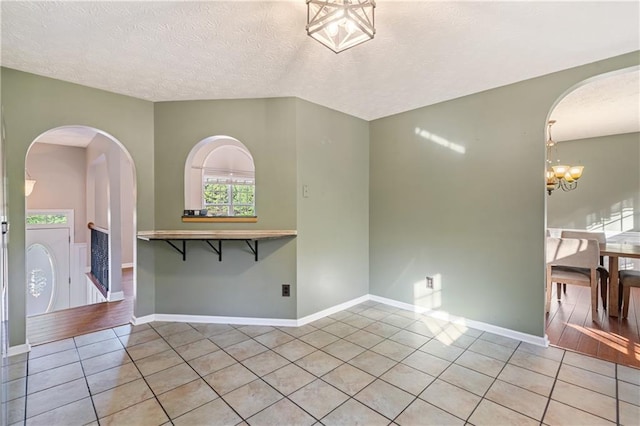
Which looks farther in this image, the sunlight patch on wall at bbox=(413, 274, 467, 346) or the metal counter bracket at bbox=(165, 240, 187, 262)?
the metal counter bracket at bbox=(165, 240, 187, 262)

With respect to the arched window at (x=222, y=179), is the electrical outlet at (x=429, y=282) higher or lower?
lower

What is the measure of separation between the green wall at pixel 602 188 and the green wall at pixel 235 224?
5102 mm

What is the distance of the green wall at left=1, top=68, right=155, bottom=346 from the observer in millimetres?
2438

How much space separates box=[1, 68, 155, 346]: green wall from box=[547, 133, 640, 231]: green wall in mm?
6444

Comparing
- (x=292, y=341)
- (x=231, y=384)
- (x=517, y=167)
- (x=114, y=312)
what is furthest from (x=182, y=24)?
(x=114, y=312)

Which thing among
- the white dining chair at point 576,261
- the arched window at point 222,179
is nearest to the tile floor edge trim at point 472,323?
the white dining chair at point 576,261

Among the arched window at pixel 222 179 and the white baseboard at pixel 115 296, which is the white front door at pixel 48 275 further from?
the arched window at pixel 222 179

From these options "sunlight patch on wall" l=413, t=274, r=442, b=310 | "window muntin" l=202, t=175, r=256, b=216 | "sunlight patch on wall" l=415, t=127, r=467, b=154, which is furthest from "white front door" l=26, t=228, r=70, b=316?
"sunlight patch on wall" l=415, t=127, r=467, b=154

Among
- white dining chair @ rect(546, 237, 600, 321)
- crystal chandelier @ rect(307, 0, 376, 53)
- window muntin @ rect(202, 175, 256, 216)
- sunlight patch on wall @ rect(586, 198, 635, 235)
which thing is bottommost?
white dining chair @ rect(546, 237, 600, 321)

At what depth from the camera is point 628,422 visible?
170 cm

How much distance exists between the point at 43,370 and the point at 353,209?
124 inches

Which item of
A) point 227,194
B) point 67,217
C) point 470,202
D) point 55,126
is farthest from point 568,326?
point 67,217

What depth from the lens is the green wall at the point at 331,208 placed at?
3166 millimetres

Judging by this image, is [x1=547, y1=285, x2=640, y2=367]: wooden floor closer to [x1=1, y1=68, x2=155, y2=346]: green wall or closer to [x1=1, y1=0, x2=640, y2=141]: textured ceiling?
[x1=1, y1=0, x2=640, y2=141]: textured ceiling
